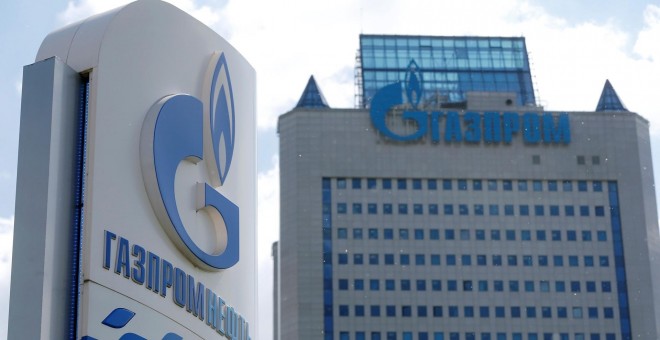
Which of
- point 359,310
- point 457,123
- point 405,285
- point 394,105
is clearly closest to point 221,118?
point 359,310

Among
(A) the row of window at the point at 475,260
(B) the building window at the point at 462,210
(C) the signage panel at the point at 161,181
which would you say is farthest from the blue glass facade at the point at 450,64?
(C) the signage panel at the point at 161,181

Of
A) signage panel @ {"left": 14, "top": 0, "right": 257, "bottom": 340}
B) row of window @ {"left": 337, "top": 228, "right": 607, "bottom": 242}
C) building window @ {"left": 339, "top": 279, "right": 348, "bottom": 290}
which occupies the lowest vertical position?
signage panel @ {"left": 14, "top": 0, "right": 257, "bottom": 340}

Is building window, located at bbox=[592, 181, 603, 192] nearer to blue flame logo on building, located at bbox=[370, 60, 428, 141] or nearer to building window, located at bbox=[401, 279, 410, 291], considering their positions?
blue flame logo on building, located at bbox=[370, 60, 428, 141]

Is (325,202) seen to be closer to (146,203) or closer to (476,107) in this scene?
(476,107)

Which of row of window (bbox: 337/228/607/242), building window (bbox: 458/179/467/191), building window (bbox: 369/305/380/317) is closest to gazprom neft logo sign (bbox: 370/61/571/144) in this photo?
building window (bbox: 458/179/467/191)

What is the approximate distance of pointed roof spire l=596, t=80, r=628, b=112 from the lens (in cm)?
11900

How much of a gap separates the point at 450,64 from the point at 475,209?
17.1m

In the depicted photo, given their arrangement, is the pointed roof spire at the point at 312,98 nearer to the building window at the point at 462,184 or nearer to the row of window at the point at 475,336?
the building window at the point at 462,184

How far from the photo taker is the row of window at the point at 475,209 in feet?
367

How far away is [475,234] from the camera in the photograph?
4427 inches

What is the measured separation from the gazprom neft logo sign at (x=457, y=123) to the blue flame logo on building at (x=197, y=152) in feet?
265

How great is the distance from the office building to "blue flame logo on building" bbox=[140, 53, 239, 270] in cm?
7621

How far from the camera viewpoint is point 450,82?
12162 cm

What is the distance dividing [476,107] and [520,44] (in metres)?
13.3
